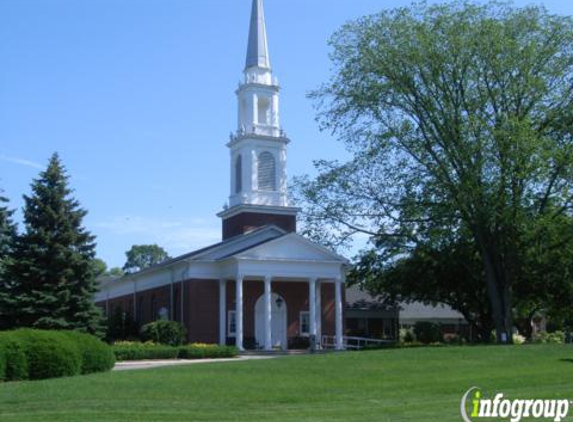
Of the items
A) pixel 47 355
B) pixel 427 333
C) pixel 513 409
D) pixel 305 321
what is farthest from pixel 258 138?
pixel 513 409

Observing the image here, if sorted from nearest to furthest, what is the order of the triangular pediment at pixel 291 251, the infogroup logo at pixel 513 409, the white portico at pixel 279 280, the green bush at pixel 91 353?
the infogroup logo at pixel 513 409 < the green bush at pixel 91 353 < the white portico at pixel 279 280 < the triangular pediment at pixel 291 251

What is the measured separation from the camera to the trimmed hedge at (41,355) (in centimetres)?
2039

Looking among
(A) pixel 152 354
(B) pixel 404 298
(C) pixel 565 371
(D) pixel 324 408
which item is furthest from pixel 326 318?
(D) pixel 324 408

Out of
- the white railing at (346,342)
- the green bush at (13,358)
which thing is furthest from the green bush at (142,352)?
the white railing at (346,342)

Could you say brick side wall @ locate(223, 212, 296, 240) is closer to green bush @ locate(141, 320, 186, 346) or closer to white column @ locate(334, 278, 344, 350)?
white column @ locate(334, 278, 344, 350)

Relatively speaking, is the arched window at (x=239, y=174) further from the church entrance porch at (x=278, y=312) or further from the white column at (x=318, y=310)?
the white column at (x=318, y=310)

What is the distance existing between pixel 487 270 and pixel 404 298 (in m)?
13.7

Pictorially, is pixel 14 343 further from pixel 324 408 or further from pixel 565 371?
pixel 565 371

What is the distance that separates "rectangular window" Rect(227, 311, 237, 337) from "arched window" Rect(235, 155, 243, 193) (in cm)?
825

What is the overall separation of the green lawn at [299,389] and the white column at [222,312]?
58.8 ft

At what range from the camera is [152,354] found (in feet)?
110

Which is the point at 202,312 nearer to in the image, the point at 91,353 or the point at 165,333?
the point at 165,333

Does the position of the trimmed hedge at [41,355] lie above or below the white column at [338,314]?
below

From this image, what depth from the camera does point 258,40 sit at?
49438 millimetres
